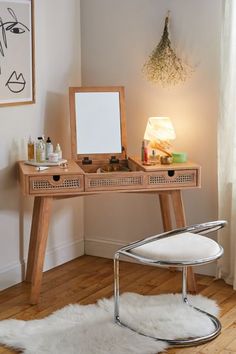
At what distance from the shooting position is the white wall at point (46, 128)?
393cm

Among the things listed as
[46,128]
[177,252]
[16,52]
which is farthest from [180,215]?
[16,52]

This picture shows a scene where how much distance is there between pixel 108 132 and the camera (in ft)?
13.6

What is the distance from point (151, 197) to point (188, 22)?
114 cm

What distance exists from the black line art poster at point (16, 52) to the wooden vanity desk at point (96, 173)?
304 mm

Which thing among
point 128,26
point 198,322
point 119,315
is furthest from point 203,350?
point 128,26

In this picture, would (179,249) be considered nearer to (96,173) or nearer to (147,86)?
(96,173)

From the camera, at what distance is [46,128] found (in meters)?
4.20

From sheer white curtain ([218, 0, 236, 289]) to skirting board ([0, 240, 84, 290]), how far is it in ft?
3.43

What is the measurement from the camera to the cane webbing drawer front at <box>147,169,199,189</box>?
3730 mm

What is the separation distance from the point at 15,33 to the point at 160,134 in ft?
3.36

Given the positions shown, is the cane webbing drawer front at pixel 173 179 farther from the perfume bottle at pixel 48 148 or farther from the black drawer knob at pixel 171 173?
the perfume bottle at pixel 48 148

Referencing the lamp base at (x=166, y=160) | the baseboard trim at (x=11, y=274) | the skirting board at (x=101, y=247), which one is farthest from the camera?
the skirting board at (x=101, y=247)

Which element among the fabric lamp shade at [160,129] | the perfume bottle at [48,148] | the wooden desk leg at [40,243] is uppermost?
the fabric lamp shade at [160,129]

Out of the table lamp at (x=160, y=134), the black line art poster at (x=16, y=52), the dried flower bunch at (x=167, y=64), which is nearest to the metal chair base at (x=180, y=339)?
the table lamp at (x=160, y=134)
